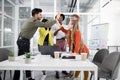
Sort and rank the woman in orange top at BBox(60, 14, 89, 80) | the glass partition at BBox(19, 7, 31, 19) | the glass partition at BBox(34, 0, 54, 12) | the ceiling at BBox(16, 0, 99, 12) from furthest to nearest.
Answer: the glass partition at BBox(19, 7, 31, 19)
the ceiling at BBox(16, 0, 99, 12)
the glass partition at BBox(34, 0, 54, 12)
the woman in orange top at BBox(60, 14, 89, 80)

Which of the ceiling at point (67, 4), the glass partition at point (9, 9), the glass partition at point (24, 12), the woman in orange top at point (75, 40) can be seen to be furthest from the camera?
the glass partition at point (24, 12)

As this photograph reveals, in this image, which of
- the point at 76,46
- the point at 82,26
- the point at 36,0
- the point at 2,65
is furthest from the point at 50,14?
the point at 2,65

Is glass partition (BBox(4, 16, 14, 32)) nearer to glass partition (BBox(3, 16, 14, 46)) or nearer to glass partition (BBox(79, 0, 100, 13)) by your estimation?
glass partition (BBox(3, 16, 14, 46))

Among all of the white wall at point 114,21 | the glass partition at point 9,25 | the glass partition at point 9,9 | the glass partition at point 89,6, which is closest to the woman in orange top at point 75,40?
the glass partition at point 9,25

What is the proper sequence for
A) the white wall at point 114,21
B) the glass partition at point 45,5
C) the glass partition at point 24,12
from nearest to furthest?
the glass partition at point 45,5 < the glass partition at point 24,12 < the white wall at point 114,21

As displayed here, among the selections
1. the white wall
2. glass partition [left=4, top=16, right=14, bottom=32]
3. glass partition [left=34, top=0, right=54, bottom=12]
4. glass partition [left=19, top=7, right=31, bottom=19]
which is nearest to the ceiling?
glass partition [left=34, top=0, right=54, bottom=12]

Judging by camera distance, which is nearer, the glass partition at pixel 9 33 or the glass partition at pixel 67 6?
the glass partition at pixel 9 33

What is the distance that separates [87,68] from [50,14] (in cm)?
582

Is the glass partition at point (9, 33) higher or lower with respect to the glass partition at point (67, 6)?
lower

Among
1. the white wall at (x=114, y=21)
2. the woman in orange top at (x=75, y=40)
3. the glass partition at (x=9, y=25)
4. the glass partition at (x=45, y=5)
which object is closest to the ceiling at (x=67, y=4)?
the glass partition at (x=45, y=5)

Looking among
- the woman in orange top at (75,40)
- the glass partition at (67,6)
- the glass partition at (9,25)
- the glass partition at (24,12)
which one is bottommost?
the woman in orange top at (75,40)

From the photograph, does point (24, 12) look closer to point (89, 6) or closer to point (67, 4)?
point (67, 4)

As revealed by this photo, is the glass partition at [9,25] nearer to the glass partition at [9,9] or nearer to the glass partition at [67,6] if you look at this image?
the glass partition at [9,9]

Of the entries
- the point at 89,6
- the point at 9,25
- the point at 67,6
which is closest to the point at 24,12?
the point at 9,25
